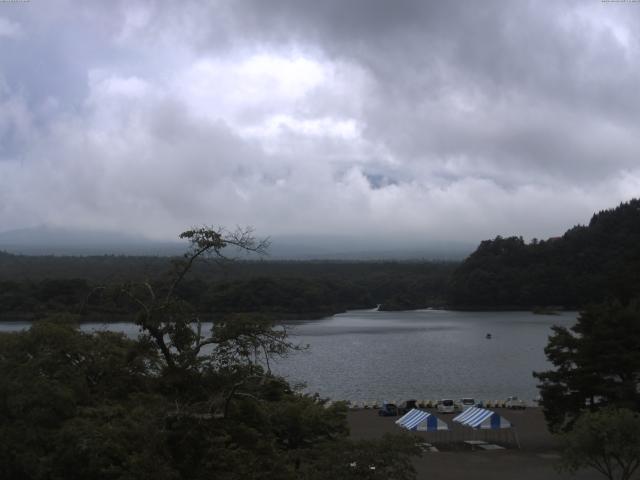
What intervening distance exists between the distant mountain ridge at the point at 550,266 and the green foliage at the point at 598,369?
182ft

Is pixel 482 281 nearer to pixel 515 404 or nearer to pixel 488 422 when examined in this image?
pixel 515 404

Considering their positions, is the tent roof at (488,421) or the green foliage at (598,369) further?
the tent roof at (488,421)

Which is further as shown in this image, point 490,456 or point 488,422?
point 488,422

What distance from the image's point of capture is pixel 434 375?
33.7 meters

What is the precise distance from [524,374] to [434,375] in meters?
4.51

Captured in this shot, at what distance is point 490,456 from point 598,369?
3.40 m

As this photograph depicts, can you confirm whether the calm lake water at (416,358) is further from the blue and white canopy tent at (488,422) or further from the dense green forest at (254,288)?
the blue and white canopy tent at (488,422)

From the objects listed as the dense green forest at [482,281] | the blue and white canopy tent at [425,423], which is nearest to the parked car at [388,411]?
the blue and white canopy tent at [425,423]

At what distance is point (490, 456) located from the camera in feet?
57.1

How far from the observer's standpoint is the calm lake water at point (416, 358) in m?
30.1

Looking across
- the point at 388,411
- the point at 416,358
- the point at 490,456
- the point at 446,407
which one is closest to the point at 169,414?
the point at 490,456

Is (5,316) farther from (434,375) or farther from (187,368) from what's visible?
(187,368)

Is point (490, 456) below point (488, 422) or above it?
below

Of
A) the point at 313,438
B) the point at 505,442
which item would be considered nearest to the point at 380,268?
the point at 505,442
